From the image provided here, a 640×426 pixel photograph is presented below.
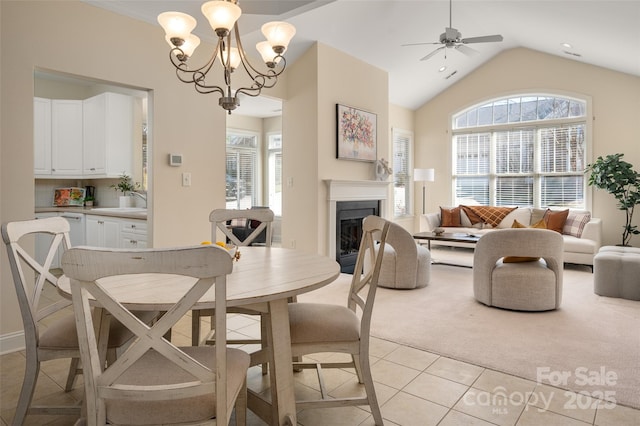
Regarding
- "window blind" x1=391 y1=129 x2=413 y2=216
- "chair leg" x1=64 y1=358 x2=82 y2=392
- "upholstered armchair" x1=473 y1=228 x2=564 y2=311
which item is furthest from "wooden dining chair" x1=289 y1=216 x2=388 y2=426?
"window blind" x1=391 y1=129 x2=413 y2=216

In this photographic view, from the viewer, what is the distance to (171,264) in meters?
1.01

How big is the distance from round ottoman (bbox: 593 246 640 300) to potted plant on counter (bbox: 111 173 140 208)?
5.68 m

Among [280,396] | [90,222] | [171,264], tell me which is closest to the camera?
[171,264]

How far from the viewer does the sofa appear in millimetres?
5422

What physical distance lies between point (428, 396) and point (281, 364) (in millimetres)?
958

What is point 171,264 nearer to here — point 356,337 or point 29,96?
point 356,337

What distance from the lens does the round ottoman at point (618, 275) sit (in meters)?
3.90

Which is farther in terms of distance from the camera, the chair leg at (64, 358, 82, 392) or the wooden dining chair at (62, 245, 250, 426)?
the chair leg at (64, 358, 82, 392)

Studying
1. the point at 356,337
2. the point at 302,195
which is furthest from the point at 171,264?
the point at 302,195

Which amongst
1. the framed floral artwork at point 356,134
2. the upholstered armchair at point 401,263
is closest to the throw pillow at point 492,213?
the framed floral artwork at point 356,134

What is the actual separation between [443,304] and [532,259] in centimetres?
92

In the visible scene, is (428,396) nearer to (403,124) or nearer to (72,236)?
(72,236)

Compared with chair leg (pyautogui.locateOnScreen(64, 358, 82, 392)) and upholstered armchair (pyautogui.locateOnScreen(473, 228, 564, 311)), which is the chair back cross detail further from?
upholstered armchair (pyautogui.locateOnScreen(473, 228, 564, 311))

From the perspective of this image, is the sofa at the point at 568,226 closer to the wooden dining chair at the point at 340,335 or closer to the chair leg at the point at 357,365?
the chair leg at the point at 357,365
